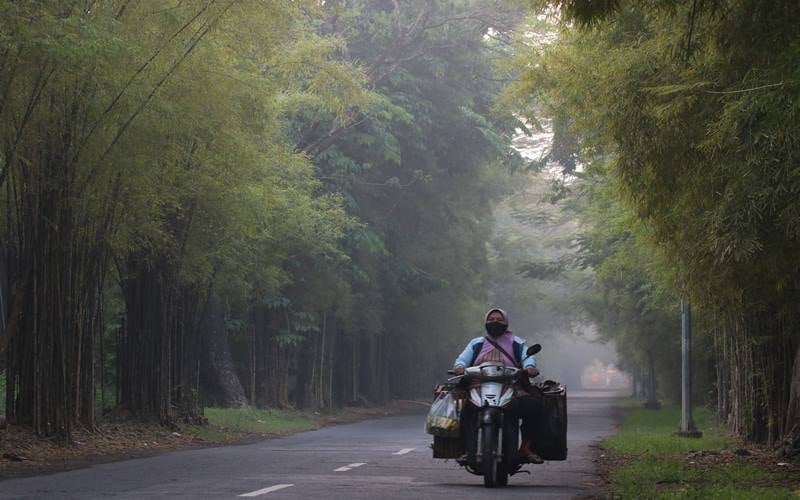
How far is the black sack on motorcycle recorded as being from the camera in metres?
11.8

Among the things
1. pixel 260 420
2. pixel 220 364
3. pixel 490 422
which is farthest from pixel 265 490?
pixel 220 364

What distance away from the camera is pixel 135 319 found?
21234 millimetres

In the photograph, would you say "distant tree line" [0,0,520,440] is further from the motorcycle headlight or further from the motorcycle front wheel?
the motorcycle front wheel

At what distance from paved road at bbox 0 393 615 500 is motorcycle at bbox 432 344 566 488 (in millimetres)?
213

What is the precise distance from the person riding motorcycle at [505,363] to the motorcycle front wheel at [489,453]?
0.80 ft

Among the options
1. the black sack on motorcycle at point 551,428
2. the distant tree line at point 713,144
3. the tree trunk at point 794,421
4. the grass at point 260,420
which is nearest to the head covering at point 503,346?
the black sack on motorcycle at point 551,428

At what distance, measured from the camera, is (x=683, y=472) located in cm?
1341

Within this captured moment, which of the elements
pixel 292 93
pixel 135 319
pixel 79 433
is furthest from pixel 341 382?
pixel 79 433

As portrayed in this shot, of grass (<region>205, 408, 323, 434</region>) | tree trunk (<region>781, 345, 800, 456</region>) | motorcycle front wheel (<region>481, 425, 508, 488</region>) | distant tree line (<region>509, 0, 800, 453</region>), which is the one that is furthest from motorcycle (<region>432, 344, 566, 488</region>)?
grass (<region>205, 408, 323, 434</region>)

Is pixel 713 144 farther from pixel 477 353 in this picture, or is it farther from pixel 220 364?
pixel 220 364

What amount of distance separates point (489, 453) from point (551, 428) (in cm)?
86

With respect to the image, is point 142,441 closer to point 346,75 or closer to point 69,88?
point 69,88

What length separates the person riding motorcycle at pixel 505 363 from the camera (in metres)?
11.5

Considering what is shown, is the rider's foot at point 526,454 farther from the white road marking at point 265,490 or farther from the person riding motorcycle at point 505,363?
the white road marking at point 265,490
